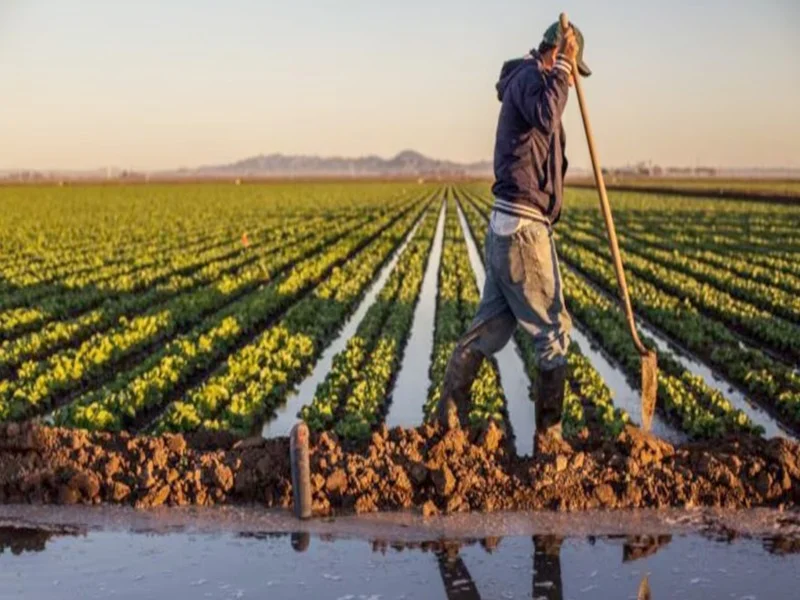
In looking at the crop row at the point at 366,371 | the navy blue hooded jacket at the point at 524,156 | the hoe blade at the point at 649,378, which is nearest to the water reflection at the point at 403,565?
the hoe blade at the point at 649,378

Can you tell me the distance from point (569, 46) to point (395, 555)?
113 inches

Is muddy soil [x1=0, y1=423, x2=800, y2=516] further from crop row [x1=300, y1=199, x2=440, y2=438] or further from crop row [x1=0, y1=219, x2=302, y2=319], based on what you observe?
crop row [x1=0, y1=219, x2=302, y2=319]

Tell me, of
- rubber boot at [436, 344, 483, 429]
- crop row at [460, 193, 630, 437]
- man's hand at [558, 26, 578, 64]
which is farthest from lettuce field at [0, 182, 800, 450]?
man's hand at [558, 26, 578, 64]

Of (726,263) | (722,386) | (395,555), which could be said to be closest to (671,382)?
(722,386)

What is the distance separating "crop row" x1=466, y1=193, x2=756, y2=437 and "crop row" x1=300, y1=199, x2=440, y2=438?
2268mm

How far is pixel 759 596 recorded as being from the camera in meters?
4.94

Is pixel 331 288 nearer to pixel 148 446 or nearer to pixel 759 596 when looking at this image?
pixel 148 446

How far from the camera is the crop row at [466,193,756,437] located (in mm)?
8328

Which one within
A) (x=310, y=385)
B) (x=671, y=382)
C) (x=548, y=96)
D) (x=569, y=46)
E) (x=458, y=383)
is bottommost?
(x=310, y=385)

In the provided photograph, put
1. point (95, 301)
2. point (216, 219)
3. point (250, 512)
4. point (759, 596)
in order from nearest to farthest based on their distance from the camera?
point (759, 596), point (250, 512), point (95, 301), point (216, 219)

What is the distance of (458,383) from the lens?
273 inches

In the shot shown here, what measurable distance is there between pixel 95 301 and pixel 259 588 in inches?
482

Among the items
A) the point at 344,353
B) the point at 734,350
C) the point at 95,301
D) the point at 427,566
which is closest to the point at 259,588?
the point at 427,566

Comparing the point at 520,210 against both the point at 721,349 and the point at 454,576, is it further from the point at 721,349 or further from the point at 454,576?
the point at 721,349
